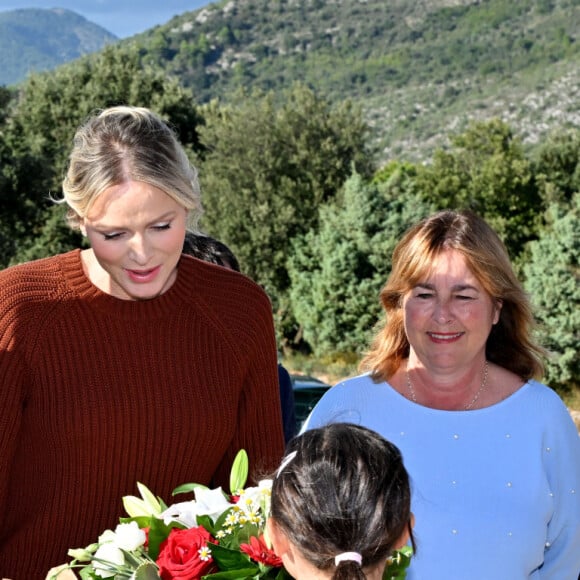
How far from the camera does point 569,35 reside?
83875mm

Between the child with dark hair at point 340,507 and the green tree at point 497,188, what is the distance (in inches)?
1225

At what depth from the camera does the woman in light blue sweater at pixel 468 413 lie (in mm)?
2697

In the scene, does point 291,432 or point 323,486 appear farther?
A: point 291,432

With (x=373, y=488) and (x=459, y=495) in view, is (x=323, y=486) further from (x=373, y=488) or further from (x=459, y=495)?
(x=459, y=495)

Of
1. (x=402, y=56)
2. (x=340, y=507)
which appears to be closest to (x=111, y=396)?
(x=340, y=507)

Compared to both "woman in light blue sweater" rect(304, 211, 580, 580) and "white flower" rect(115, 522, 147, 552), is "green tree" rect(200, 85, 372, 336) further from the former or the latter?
"white flower" rect(115, 522, 147, 552)

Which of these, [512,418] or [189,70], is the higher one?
[189,70]

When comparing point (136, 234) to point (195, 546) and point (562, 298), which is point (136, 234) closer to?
point (195, 546)

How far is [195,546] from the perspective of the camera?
1767mm

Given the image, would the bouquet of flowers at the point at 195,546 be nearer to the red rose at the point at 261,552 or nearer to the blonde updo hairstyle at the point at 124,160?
the red rose at the point at 261,552

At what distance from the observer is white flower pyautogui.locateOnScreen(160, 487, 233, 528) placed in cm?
191

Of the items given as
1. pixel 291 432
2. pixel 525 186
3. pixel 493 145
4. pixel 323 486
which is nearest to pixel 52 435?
pixel 323 486

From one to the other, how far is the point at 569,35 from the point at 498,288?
88468 mm

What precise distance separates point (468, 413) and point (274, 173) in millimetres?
26420
